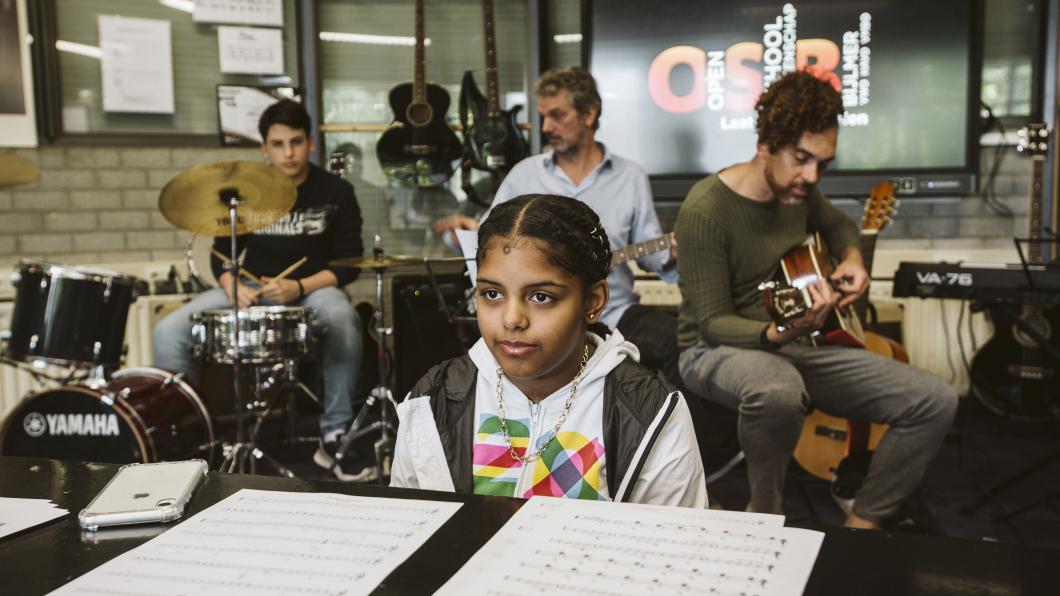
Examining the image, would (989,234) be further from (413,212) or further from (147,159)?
(147,159)

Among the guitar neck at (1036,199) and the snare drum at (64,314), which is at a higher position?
the guitar neck at (1036,199)

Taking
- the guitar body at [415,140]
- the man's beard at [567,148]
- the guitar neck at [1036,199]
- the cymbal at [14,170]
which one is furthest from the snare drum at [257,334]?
the guitar neck at [1036,199]

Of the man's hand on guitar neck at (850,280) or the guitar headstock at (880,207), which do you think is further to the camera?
the guitar headstock at (880,207)

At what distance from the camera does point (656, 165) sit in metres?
4.21

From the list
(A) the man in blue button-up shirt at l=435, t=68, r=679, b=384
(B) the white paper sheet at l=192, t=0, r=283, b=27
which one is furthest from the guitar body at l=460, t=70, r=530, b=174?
(B) the white paper sheet at l=192, t=0, r=283, b=27

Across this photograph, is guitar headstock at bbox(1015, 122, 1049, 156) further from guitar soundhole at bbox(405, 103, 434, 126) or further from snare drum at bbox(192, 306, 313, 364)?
snare drum at bbox(192, 306, 313, 364)

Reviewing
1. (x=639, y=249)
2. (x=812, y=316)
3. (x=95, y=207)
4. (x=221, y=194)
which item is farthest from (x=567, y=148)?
(x=95, y=207)

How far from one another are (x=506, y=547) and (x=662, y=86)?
12.1 feet

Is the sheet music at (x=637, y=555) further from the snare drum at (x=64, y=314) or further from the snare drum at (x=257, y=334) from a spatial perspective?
the snare drum at (x=64, y=314)

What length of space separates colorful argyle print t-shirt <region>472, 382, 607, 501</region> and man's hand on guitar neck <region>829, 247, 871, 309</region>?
1492 millimetres

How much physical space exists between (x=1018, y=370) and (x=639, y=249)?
187 cm

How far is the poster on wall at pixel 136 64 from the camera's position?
4016mm

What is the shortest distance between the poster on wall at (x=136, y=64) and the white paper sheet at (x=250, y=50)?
0.79ft

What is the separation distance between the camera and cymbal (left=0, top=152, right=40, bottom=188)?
295cm
